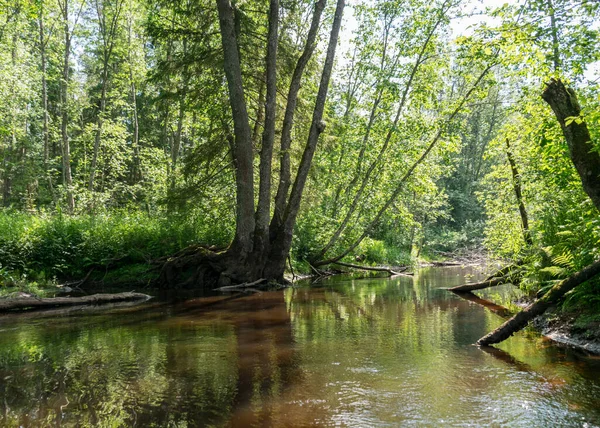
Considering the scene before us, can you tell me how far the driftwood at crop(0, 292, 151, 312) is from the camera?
8.91 m

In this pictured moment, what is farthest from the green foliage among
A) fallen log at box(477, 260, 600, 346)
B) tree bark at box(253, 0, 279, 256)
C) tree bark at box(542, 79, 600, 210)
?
tree bark at box(542, 79, 600, 210)

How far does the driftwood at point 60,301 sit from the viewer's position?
8914 mm

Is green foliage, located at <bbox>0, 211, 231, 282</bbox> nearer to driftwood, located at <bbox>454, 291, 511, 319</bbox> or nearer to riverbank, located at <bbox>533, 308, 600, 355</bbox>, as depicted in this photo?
driftwood, located at <bbox>454, 291, 511, 319</bbox>

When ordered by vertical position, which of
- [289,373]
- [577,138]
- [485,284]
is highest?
[577,138]

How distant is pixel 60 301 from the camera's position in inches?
377

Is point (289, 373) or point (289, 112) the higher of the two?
point (289, 112)

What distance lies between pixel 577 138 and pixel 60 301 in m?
10.4

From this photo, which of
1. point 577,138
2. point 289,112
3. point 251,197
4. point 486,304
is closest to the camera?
point 577,138

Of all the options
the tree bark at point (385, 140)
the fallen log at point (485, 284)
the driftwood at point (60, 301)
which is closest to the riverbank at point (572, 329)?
the fallen log at point (485, 284)

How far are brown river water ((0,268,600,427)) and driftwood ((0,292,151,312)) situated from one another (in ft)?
4.32

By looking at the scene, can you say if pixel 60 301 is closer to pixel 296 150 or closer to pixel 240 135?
pixel 240 135

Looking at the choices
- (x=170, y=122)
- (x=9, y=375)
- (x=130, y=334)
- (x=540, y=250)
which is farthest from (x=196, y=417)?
(x=170, y=122)

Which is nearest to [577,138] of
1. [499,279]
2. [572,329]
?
[572,329]

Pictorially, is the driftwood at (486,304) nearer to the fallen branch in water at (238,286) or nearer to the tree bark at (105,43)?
the fallen branch in water at (238,286)
